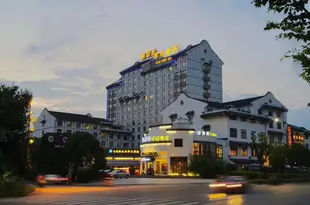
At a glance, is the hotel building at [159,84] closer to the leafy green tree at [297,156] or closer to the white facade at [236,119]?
the white facade at [236,119]

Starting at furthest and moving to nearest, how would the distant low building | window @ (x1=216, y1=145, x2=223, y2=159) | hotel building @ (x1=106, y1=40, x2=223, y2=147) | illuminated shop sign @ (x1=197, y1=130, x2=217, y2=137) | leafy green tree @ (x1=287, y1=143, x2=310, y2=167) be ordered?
1. hotel building @ (x1=106, y1=40, x2=223, y2=147)
2. the distant low building
3. window @ (x1=216, y1=145, x2=223, y2=159)
4. illuminated shop sign @ (x1=197, y1=130, x2=217, y2=137)
5. leafy green tree @ (x1=287, y1=143, x2=310, y2=167)

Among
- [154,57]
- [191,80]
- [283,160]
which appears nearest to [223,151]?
[283,160]

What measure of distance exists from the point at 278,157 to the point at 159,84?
76827 mm

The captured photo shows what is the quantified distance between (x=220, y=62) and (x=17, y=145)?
9902 centimetres

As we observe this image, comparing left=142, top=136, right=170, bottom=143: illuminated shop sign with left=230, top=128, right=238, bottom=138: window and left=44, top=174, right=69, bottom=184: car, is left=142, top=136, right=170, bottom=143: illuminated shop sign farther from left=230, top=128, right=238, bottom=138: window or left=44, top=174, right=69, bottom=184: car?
left=44, top=174, right=69, bottom=184: car

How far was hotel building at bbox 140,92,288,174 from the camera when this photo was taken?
70.6 meters

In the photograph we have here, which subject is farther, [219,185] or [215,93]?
[215,93]

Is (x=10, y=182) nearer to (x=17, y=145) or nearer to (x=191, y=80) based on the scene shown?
(x=17, y=145)

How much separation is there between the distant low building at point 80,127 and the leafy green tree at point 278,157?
182ft

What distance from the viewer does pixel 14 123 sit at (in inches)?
1345

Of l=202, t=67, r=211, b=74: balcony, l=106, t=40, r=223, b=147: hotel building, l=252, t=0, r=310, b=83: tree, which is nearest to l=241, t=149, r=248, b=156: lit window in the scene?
l=106, t=40, r=223, b=147: hotel building

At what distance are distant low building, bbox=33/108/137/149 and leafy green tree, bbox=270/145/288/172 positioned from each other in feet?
182

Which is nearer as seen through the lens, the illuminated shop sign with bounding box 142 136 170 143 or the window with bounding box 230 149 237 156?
the illuminated shop sign with bounding box 142 136 170 143

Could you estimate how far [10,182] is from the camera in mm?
25875
